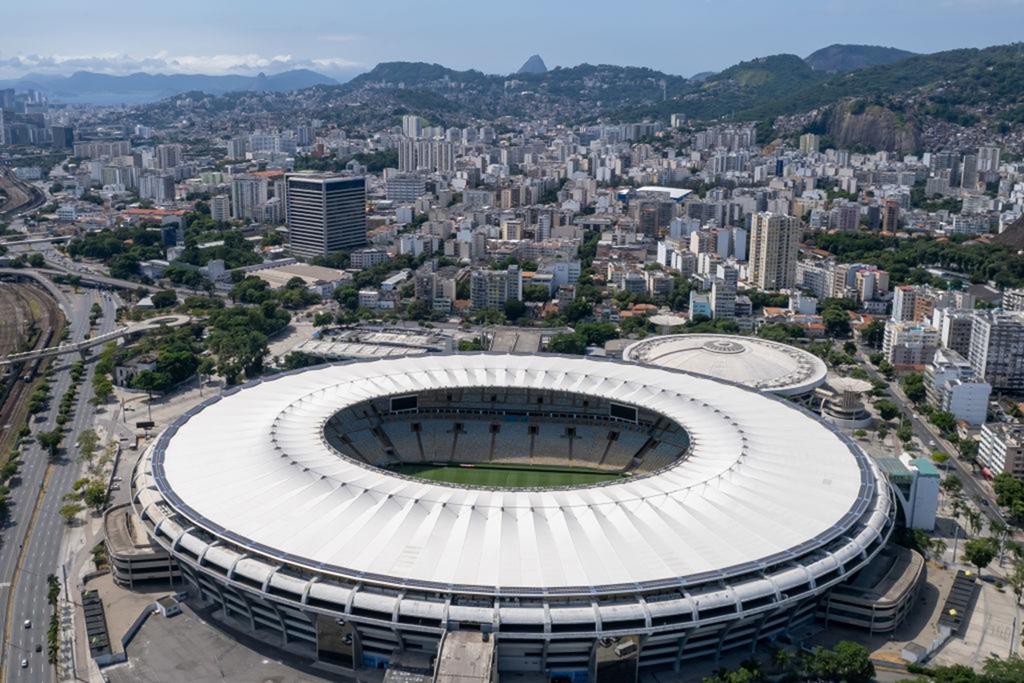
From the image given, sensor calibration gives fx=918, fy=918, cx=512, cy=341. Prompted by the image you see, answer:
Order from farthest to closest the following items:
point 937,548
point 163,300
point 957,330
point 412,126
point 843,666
A: 1. point 412,126
2. point 163,300
3. point 957,330
4. point 937,548
5. point 843,666

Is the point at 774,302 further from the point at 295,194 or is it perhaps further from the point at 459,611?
the point at 459,611

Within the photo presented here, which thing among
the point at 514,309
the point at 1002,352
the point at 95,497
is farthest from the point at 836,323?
the point at 95,497

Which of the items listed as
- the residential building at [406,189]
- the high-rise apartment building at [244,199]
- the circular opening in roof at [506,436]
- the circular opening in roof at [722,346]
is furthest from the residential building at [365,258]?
the circular opening in roof at [506,436]

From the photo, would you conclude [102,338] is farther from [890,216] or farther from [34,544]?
[890,216]

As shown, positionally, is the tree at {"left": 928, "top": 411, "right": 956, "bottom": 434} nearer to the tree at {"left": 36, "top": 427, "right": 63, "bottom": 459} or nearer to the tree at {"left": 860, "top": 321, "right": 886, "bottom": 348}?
the tree at {"left": 860, "top": 321, "right": 886, "bottom": 348}

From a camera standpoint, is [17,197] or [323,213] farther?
[17,197]

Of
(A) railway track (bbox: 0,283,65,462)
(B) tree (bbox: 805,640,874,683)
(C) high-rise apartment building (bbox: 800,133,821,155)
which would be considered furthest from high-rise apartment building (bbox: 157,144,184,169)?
(B) tree (bbox: 805,640,874,683)

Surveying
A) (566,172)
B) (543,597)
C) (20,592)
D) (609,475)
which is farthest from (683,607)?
(566,172)

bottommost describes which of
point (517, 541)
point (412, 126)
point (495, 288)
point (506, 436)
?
point (506, 436)
